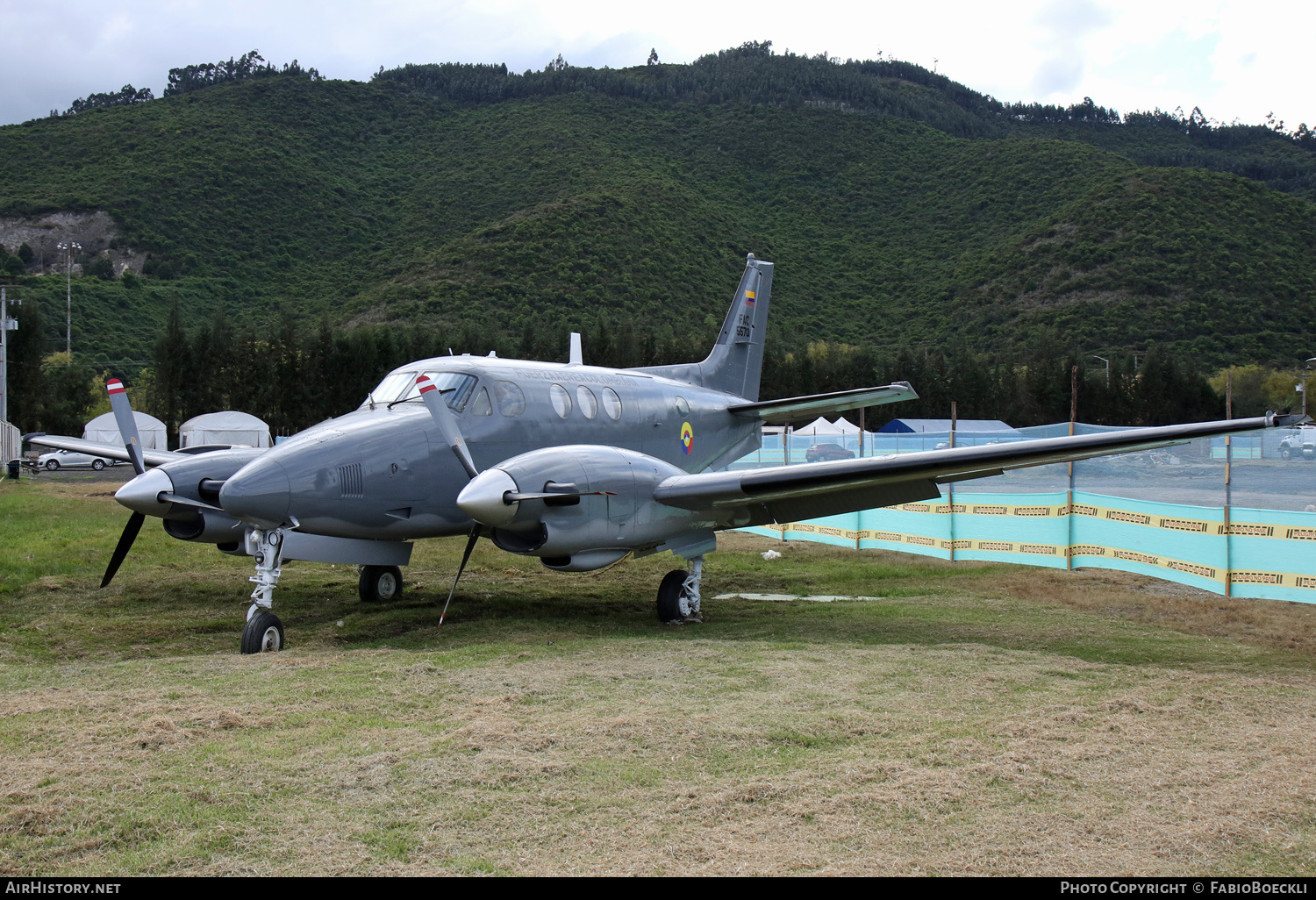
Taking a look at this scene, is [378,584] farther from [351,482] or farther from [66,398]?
[66,398]

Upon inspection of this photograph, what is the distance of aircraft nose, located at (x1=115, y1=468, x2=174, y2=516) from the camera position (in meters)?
9.69

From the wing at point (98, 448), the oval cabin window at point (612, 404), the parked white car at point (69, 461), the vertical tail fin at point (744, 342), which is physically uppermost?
the vertical tail fin at point (744, 342)

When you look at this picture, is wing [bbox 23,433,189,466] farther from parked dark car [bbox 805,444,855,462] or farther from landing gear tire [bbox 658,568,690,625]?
parked dark car [bbox 805,444,855,462]

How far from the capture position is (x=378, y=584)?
12.8m

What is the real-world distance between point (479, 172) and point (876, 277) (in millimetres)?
43834

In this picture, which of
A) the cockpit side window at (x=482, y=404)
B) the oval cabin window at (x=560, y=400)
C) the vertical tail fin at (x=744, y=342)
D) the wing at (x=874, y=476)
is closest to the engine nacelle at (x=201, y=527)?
the cockpit side window at (x=482, y=404)

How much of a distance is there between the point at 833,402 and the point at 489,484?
23.4 feet

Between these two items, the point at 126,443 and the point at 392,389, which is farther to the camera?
the point at 392,389

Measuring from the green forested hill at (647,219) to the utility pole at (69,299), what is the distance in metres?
0.98

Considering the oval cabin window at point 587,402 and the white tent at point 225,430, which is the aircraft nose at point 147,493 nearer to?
the oval cabin window at point 587,402

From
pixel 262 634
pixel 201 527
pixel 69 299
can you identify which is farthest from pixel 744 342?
pixel 69 299

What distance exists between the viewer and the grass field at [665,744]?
158 inches

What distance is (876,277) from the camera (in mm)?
92688

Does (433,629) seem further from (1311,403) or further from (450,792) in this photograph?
(1311,403)
